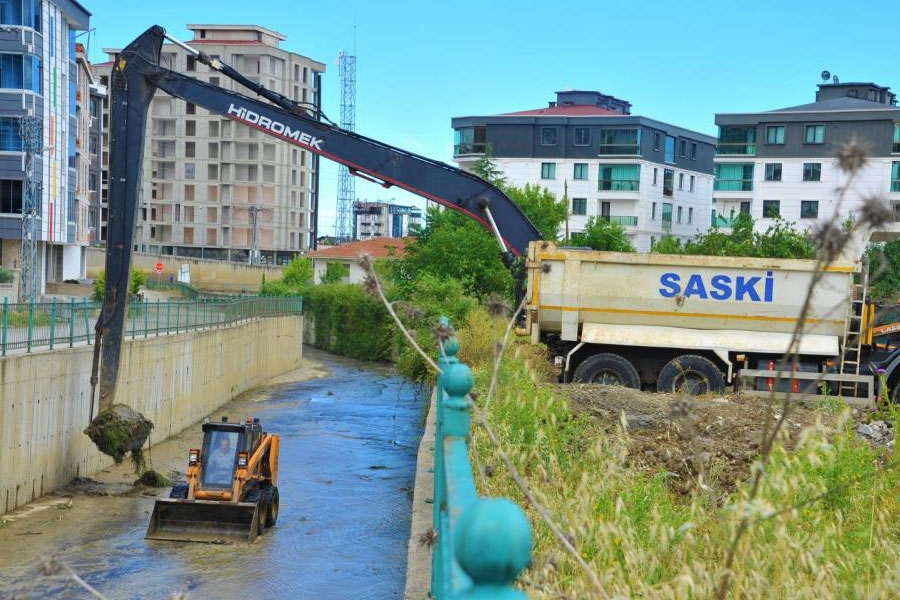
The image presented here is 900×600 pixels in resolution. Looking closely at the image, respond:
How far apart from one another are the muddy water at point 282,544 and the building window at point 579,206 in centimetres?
5367

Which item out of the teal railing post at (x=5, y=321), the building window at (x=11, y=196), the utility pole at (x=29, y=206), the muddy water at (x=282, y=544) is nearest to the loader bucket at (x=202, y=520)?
the muddy water at (x=282, y=544)

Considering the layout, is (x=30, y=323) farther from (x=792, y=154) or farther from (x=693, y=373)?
(x=792, y=154)

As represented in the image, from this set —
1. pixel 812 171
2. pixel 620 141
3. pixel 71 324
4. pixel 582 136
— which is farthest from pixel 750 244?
pixel 582 136

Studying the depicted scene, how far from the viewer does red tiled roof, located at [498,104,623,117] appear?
80.1m

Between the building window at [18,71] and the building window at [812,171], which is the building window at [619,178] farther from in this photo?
the building window at [18,71]

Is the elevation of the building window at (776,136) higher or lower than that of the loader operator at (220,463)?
higher

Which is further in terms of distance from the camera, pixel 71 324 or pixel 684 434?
pixel 71 324

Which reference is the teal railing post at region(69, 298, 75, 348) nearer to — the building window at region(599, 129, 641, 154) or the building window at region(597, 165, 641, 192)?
the building window at region(599, 129, 641, 154)

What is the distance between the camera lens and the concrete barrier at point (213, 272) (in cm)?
9569

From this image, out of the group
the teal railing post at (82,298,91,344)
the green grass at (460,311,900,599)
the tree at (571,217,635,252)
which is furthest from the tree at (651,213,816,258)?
the green grass at (460,311,900,599)

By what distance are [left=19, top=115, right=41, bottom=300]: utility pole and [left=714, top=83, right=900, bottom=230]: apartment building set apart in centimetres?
3560

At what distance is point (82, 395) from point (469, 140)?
59.5 meters

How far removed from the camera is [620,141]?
7844cm

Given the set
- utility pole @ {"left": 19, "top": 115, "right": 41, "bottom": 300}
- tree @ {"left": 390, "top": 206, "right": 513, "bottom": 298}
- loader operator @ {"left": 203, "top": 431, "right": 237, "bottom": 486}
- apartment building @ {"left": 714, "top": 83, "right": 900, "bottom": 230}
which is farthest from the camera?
apartment building @ {"left": 714, "top": 83, "right": 900, "bottom": 230}
